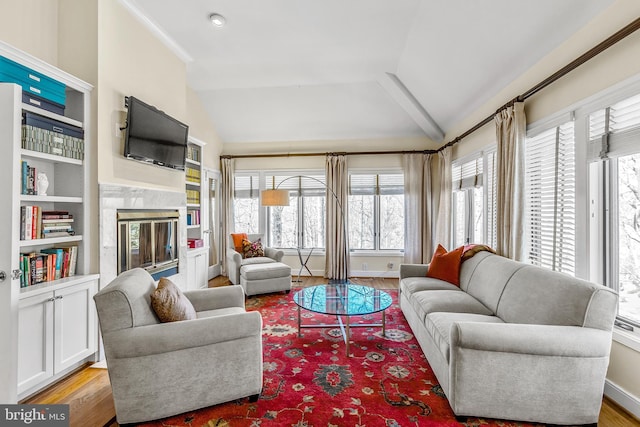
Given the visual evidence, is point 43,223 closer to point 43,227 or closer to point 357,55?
point 43,227

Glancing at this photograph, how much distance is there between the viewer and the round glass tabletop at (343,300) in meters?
2.73

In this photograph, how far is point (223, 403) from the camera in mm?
1958

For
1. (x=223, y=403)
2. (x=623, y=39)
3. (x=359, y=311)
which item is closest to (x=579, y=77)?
(x=623, y=39)

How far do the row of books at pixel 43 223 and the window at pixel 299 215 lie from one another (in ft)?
12.0

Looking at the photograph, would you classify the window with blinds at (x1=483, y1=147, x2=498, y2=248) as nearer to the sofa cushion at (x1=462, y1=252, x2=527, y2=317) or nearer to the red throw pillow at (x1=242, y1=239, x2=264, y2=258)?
the sofa cushion at (x1=462, y1=252, x2=527, y2=317)

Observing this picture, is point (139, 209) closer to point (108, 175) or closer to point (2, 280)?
point (108, 175)

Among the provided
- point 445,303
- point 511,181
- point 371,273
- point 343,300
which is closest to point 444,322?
point 445,303

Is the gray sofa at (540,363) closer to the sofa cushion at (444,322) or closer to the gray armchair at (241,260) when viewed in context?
the sofa cushion at (444,322)

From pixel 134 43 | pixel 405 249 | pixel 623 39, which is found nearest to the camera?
pixel 623 39

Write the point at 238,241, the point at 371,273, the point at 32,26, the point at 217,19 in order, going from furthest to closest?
the point at 371,273 → the point at 238,241 → the point at 217,19 → the point at 32,26

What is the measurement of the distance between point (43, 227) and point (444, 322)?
10.4 feet

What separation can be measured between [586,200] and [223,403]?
3.03 metres

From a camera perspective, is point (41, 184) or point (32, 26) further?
point (32, 26)

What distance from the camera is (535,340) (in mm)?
1729
